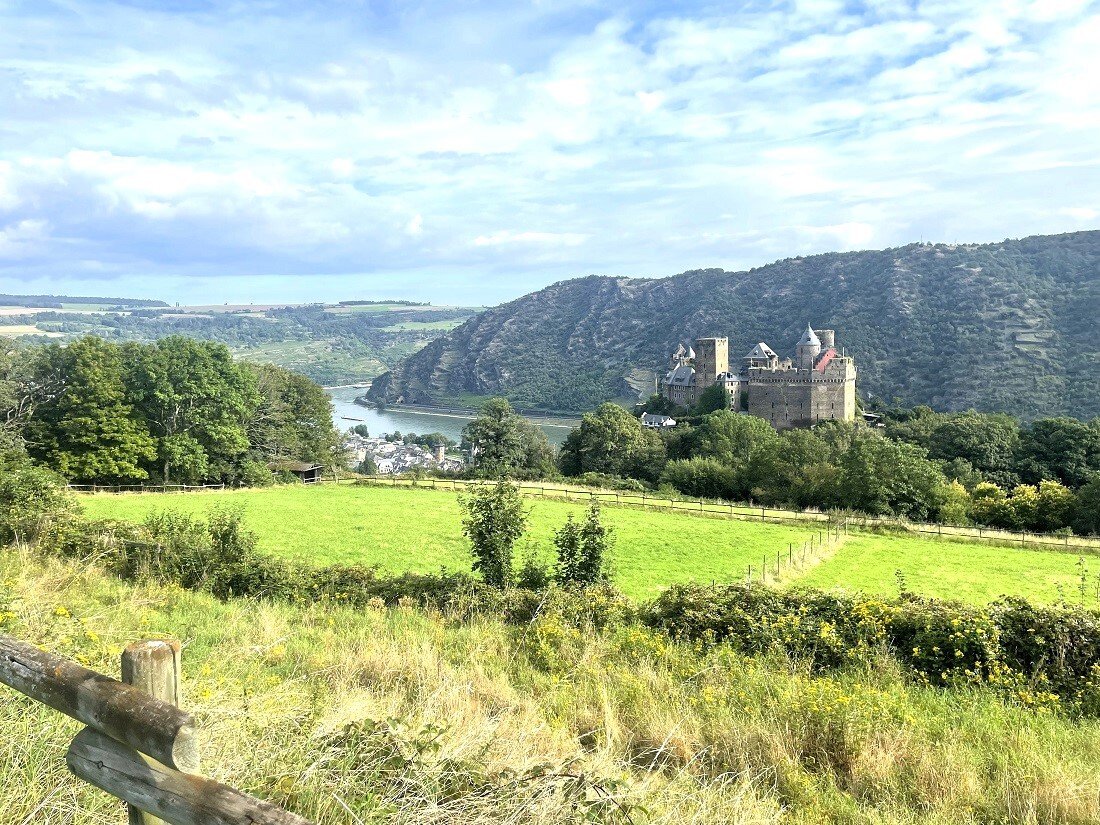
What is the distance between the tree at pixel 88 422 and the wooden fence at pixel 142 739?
34842mm

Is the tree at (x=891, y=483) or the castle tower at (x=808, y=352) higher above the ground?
the castle tower at (x=808, y=352)

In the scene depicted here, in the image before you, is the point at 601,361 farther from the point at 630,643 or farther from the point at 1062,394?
the point at 630,643

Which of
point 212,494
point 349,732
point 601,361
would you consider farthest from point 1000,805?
point 601,361

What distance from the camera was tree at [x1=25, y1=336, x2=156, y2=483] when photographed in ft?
105

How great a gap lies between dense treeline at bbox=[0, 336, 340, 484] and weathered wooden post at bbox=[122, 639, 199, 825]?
111ft

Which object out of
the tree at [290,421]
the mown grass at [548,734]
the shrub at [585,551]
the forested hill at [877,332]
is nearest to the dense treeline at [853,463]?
the tree at [290,421]

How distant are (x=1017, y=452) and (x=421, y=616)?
5917cm

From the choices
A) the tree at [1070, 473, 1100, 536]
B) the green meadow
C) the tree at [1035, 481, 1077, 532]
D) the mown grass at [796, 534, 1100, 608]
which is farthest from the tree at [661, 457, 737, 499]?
the tree at [1070, 473, 1100, 536]

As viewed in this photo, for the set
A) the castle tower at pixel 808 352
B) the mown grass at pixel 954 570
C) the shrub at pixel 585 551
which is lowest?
the mown grass at pixel 954 570

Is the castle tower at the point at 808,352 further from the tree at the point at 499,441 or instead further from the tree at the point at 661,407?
the tree at the point at 499,441

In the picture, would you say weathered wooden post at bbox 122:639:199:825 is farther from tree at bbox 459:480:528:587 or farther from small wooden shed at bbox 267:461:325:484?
small wooden shed at bbox 267:461:325:484

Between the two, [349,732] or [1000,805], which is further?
[1000,805]

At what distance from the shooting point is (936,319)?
396 feet

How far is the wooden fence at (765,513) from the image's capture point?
27191 mm
